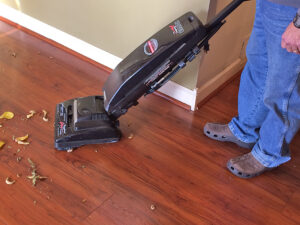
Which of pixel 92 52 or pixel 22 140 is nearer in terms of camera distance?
pixel 22 140

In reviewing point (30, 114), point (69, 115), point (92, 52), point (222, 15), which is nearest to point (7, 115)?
point (30, 114)

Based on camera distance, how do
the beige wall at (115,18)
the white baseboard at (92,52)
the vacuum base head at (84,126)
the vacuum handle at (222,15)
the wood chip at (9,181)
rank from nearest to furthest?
the vacuum handle at (222,15) < the wood chip at (9,181) < the vacuum base head at (84,126) < the beige wall at (115,18) < the white baseboard at (92,52)

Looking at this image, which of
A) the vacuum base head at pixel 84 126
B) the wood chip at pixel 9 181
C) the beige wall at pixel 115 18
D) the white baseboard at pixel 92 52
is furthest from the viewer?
the white baseboard at pixel 92 52

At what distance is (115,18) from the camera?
170 centimetres

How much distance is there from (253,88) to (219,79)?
46 cm

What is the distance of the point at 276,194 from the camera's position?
127 cm

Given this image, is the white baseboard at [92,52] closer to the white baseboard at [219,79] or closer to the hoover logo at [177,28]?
the white baseboard at [219,79]

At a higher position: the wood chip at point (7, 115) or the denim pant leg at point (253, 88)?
the denim pant leg at point (253, 88)

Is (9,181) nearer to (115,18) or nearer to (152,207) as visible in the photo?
(152,207)

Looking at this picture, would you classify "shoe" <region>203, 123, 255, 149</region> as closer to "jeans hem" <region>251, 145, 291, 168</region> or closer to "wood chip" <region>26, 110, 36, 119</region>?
"jeans hem" <region>251, 145, 291, 168</region>

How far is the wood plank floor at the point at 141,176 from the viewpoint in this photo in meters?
1.17

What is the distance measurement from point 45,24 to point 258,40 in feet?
4.48

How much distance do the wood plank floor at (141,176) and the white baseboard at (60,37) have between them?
0.25 meters

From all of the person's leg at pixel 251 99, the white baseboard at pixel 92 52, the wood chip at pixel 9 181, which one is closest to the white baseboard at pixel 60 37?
the white baseboard at pixel 92 52
